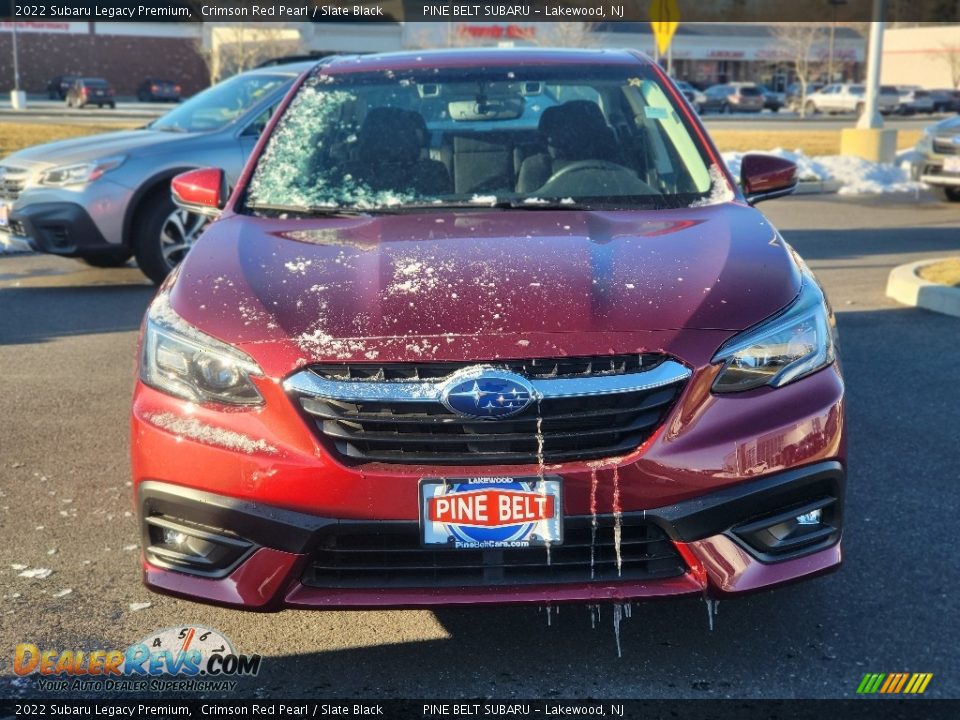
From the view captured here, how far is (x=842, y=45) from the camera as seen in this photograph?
8031cm

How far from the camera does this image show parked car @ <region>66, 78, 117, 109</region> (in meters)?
52.2

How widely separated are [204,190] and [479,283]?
1.90 metres

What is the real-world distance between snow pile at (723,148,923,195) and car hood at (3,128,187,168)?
30.3 feet

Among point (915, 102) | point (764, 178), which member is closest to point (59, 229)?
point (764, 178)

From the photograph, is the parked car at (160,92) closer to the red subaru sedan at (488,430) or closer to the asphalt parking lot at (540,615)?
the asphalt parking lot at (540,615)

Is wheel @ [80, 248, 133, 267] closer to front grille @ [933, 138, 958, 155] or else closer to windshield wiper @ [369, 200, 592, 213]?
windshield wiper @ [369, 200, 592, 213]

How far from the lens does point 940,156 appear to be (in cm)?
1499

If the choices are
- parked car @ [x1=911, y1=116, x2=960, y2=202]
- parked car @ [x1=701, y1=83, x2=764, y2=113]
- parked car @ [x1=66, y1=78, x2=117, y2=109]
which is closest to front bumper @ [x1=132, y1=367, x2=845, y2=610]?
parked car @ [x1=911, y1=116, x2=960, y2=202]

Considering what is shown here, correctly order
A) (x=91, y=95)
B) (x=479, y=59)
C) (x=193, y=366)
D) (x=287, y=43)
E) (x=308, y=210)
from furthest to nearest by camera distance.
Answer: (x=287, y=43) → (x=91, y=95) → (x=479, y=59) → (x=308, y=210) → (x=193, y=366)

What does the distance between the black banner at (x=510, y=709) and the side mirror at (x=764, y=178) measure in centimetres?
220

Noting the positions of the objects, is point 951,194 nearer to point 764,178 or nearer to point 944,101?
point 764,178

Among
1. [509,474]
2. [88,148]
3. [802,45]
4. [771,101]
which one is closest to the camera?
[509,474]

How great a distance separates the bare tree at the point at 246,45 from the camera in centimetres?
6038

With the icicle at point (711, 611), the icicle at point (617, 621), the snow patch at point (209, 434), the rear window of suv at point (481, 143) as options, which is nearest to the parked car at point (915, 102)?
the rear window of suv at point (481, 143)
